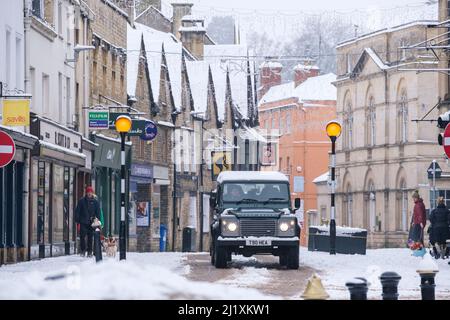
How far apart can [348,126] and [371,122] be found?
4.92 metres

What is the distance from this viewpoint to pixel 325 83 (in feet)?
394

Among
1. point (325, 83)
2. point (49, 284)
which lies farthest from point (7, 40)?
point (325, 83)

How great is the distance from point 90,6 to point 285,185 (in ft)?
66.0

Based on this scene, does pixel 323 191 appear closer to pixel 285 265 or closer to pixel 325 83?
pixel 325 83

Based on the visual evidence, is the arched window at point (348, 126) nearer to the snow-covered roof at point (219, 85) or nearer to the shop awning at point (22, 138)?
the snow-covered roof at point (219, 85)

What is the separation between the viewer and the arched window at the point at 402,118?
90750 mm

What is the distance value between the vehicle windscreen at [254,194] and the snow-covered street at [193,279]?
151cm

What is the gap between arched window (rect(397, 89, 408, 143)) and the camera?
9075 cm

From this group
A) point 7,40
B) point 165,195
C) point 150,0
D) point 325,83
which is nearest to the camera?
point 7,40

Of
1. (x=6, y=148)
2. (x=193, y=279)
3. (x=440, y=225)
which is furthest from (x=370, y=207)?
(x=6, y=148)

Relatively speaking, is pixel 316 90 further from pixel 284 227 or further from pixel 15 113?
pixel 284 227

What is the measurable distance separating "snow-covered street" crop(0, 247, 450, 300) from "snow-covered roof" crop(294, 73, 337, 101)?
7342 centimetres

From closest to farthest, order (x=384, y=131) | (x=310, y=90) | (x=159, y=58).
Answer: (x=159, y=58) → (x=384, y=131) → (x=310, y=90)

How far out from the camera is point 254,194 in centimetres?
3628
